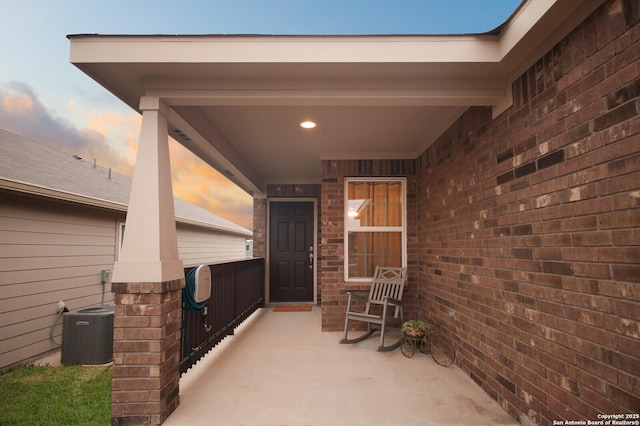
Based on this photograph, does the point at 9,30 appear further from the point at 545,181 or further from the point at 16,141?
the point at 545,181

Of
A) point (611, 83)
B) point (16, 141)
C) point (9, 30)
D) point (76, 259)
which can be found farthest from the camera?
point (9, 30)

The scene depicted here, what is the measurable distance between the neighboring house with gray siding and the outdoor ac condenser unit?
53cm

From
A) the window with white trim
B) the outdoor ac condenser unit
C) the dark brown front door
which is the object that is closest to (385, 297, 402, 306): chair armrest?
the window with white trim

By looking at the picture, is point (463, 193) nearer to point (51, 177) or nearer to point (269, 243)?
point (269, 243)

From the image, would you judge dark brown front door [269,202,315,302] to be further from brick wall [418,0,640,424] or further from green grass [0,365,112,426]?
brick wall [418,0,640,424]

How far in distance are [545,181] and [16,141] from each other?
6.86 m

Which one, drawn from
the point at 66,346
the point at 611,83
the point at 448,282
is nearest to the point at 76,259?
the point at 66,346

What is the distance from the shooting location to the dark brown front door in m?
6.97

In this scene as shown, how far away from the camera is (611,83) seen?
5.02 feet

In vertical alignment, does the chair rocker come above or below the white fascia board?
below

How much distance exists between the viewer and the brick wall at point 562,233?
4.80ft

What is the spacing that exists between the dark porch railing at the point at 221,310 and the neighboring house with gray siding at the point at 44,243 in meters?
1.96

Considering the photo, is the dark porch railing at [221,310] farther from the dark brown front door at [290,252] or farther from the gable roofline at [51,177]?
the gable roofline at [51,177]

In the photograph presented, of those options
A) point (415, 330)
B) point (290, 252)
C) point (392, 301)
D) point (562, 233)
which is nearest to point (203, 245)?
point (290, 252)
